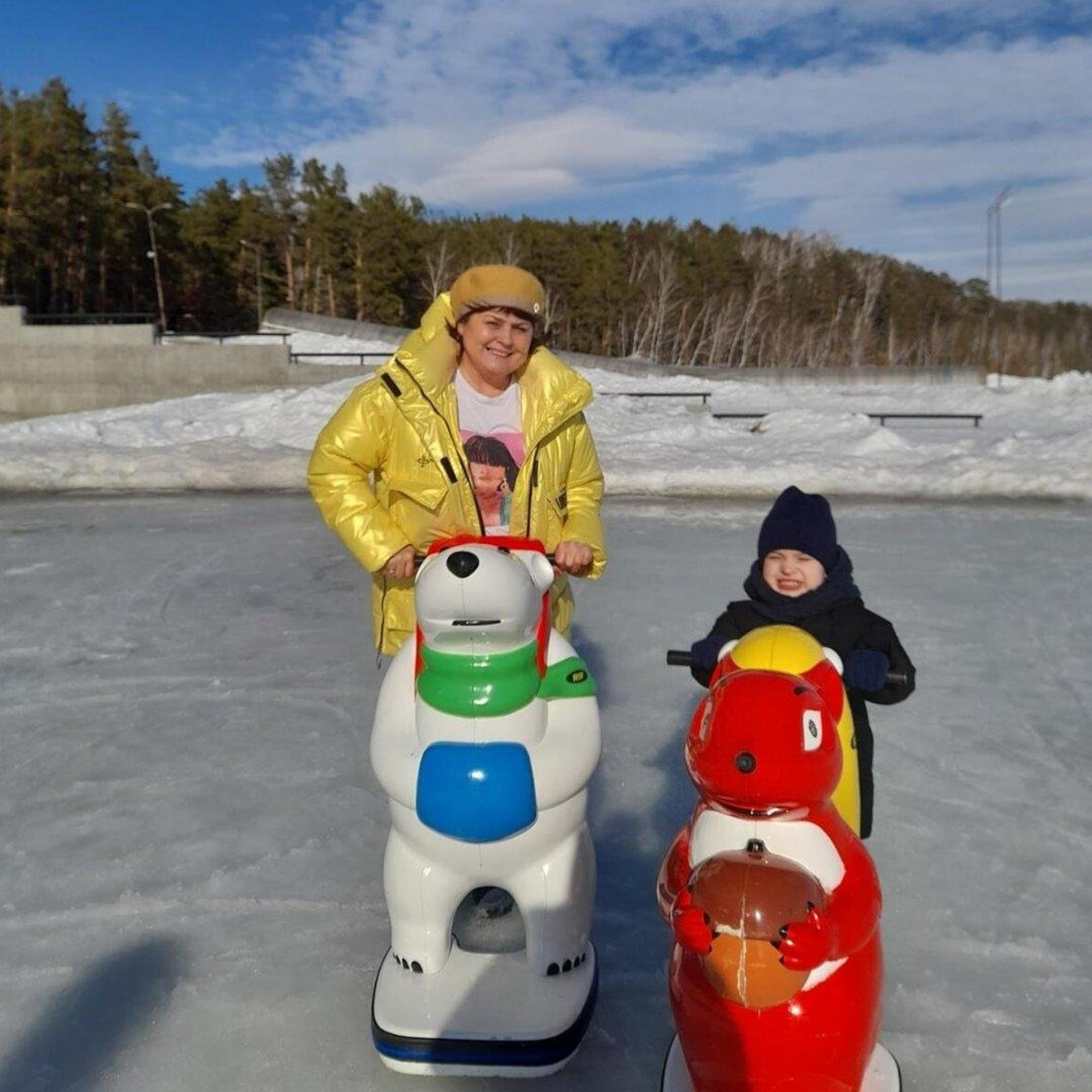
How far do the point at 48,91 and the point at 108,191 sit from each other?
4.65 meters

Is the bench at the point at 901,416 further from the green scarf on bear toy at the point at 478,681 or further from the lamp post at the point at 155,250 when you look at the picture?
the lamp post at the point at 155,250

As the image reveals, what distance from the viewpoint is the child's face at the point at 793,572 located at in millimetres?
2021

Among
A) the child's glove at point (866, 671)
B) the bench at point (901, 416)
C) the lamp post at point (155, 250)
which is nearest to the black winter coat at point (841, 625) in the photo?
the child's glove at point (866, 671)

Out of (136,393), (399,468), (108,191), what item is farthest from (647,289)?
(399,468)

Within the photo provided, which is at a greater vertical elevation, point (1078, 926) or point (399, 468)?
point (399, 468)

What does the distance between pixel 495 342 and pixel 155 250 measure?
3825cm

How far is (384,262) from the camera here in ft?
132

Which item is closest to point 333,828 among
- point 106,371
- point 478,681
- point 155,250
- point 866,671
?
point 478,681

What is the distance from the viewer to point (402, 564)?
212 centimetres

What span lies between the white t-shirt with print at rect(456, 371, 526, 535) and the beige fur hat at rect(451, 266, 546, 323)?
19 cm

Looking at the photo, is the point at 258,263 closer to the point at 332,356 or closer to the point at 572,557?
the point at 332,356

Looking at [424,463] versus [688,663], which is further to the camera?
[424,463]

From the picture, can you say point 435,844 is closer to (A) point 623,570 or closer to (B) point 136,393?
(A) point 623,570

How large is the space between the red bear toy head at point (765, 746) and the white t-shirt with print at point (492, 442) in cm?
95
